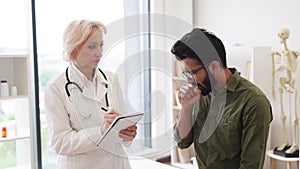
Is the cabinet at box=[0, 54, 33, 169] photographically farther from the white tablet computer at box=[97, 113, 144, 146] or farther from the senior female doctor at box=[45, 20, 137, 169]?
the white tablet computer at box=[97, 113, 144, 146]

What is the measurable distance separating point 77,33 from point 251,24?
7.15ft

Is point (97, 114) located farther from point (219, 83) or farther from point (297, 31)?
point (297, 31)

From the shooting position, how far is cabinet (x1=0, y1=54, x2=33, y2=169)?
9.51 feet

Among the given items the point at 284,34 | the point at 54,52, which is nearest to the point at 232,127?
the point at 284,34

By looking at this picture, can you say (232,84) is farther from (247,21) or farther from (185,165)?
(185,165)

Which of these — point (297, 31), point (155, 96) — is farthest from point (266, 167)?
point (155, 96)

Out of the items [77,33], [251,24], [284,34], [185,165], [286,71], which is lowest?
[185,165]

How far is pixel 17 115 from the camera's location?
9.82 ft

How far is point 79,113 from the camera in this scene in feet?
4.85

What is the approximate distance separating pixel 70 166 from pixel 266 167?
6.57 feet

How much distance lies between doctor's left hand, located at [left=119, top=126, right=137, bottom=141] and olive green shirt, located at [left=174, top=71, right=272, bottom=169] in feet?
0.57

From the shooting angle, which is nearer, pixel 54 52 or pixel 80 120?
pixel 80 120

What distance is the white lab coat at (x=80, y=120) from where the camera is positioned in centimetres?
147

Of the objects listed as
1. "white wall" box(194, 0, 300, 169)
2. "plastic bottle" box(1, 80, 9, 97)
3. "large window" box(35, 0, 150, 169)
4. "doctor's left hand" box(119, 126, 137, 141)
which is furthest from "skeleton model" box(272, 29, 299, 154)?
"plastic bottle" box(1, 80, 9, 97)
